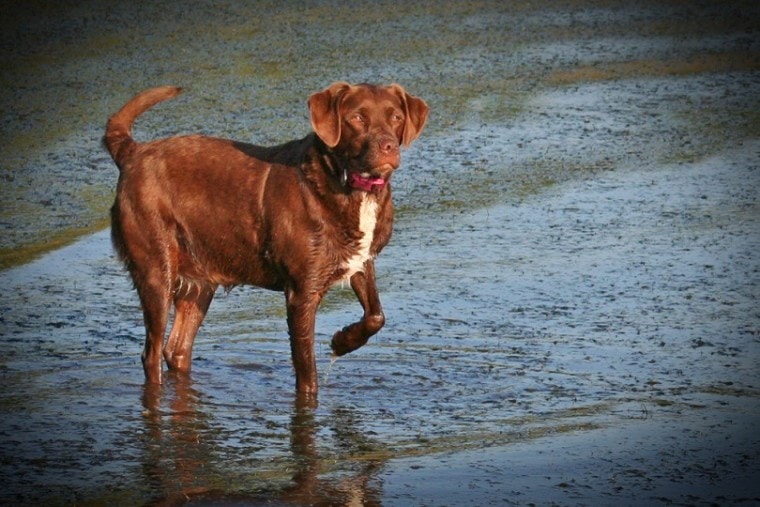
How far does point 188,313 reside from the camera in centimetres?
922

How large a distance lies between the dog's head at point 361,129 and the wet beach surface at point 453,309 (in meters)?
1.23

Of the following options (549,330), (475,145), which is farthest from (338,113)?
(475,145)

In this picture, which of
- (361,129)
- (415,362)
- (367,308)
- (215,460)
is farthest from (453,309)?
(215,460)

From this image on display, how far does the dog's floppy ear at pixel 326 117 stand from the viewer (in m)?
8.13

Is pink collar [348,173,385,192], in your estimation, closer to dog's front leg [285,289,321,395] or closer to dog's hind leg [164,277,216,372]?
dog's front leg [285,289,321,395]

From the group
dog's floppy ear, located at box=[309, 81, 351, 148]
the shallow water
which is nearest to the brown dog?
dog's floppy ear, located at box=[309, 81, 351, 148]

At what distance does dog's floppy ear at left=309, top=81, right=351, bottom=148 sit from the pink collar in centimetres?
20

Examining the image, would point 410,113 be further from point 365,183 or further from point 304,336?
point 304,336

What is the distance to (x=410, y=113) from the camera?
8453 millimetres

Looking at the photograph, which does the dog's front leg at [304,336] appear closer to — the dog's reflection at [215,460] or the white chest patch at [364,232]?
the dog's reflection at [215,460]

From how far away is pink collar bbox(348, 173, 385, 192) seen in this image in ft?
26.7

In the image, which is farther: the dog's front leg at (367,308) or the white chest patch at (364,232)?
the dog's front leg at (367,308)

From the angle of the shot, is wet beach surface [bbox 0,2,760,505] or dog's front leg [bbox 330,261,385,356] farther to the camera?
dog's front leg [bbox 330,261,385,356]

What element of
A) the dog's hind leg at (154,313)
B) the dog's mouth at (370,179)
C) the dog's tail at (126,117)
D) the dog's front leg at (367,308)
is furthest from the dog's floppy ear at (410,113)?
the dog's hind leg at (154,313)
